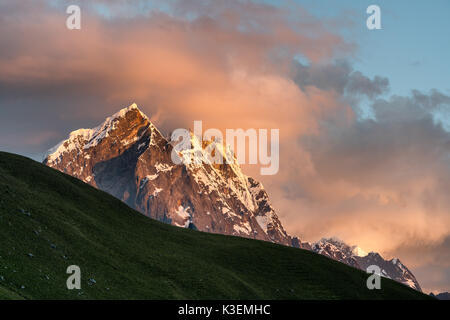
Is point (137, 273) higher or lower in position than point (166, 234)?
lower

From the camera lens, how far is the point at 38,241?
68438mm

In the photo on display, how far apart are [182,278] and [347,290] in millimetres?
30559

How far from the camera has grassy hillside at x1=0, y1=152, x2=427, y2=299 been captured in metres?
63.2

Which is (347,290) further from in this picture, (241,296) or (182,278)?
(182,278)

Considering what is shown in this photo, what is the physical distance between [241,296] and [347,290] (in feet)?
77.5

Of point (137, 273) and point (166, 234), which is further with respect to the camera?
point (166, 234)

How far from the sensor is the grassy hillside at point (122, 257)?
63.2 m

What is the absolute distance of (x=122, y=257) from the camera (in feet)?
262
